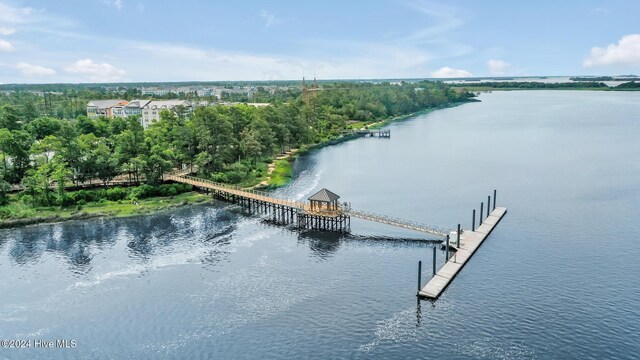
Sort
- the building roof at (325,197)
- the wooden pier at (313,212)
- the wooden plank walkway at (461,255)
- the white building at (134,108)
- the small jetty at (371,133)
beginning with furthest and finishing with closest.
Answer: the small jetty at (371,133), the white building at (134,108), the building roof at (325,197), the wooden pier at (313,212), the wooden plank walkway at (461,255)

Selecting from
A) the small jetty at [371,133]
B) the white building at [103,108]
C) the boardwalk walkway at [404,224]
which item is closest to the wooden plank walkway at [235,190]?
the boardwalk walkway at [404,224]

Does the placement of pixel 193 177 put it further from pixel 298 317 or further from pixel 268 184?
pixel 298 317

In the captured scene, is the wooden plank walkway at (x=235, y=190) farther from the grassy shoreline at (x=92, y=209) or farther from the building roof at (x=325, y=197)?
the building roof at (x=325, y=197)

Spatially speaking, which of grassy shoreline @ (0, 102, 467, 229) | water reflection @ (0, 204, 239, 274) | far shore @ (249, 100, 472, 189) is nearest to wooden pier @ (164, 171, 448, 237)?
water reflection @ (0, 204, 239, 274)

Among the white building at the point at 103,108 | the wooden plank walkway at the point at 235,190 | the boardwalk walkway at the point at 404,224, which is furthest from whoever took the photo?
the white building at the point at 103,108

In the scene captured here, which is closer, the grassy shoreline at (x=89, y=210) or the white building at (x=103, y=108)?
the grassy shoreline at (x=89, y=210)

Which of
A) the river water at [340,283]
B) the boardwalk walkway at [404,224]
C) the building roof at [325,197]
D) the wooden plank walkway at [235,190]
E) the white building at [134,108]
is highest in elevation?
the white building at [134,108]

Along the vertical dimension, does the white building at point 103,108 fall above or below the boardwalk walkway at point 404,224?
above
